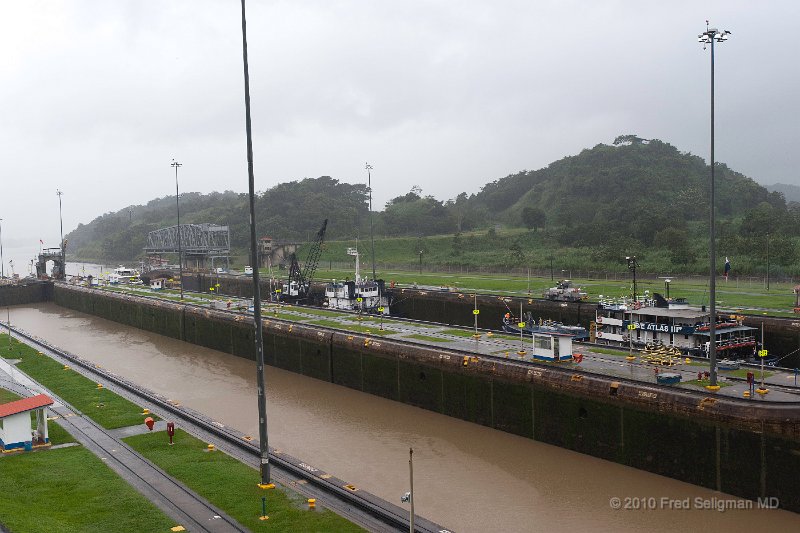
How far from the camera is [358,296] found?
82.7 metres

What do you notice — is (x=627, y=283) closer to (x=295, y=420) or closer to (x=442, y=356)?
(x=442, y=356)

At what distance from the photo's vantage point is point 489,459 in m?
34.6

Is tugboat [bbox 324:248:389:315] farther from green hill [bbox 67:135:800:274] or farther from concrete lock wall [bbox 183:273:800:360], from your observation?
green hill [bbox 67:135:800:274]

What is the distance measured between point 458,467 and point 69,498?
56.9 feet

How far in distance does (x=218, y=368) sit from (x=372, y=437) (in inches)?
1150

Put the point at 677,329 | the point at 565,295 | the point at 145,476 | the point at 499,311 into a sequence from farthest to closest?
the point at 499,311
the point at 565,295
the point at 677,329
the point at 145,476

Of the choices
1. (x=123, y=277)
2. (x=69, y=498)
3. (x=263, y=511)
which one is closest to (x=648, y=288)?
(x=263, y=511)

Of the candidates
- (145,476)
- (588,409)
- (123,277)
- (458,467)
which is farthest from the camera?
(123,277)

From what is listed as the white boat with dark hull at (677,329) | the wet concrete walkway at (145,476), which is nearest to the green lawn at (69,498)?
the wet concrete walkway at (145,476)

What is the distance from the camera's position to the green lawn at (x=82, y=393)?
37.8 m

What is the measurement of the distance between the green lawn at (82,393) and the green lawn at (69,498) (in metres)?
6.92

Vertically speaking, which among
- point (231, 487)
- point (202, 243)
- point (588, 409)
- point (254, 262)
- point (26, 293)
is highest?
point (202, 243)

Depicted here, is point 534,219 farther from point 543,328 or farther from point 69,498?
point 69,498

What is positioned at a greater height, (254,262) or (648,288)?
(254,262)
